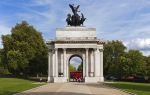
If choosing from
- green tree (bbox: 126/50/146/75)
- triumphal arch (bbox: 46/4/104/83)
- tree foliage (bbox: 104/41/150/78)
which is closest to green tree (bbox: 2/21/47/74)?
triumphal arch (bbox: 46/4/104/83)

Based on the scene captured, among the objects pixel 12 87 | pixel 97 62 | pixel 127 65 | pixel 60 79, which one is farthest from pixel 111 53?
pixel 12 87

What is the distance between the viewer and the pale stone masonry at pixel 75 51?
85.0 m

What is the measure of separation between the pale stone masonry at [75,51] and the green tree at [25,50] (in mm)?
9643

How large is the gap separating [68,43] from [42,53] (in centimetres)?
1877

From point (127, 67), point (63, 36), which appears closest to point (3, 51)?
point (63, 36)

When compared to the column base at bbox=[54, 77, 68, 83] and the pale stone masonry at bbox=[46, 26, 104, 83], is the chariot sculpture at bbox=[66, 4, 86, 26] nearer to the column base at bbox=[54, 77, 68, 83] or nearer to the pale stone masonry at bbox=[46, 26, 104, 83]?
the pale stone masonry at bbox=[46, 26, 104, 83]

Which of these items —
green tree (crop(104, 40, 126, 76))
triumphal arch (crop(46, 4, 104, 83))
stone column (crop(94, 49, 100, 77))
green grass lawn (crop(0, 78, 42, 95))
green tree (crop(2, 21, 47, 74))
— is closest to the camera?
green grass lawn (crop(0, 78, 42, 95))

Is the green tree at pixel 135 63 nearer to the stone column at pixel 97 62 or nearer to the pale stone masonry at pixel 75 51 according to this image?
the stone column at pixel 97 62

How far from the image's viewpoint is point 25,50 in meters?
95.8

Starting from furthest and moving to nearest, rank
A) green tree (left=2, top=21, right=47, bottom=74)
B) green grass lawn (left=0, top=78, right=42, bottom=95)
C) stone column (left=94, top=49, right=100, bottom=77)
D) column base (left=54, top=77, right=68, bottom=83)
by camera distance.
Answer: green tree (left=2, top=21, right=47, bottom=74), stone column (left=94, top=49, right=100, bottom=77), column base (left=54, top=77, right=68, bottom=83), green grass lawn (left=0, top=78, right=42, bottom=95)

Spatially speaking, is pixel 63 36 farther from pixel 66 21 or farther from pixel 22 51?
pixel 22 51

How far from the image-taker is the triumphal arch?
8500 cm

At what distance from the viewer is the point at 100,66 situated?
88.0 m

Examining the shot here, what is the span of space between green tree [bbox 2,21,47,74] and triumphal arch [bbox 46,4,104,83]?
964 cm
